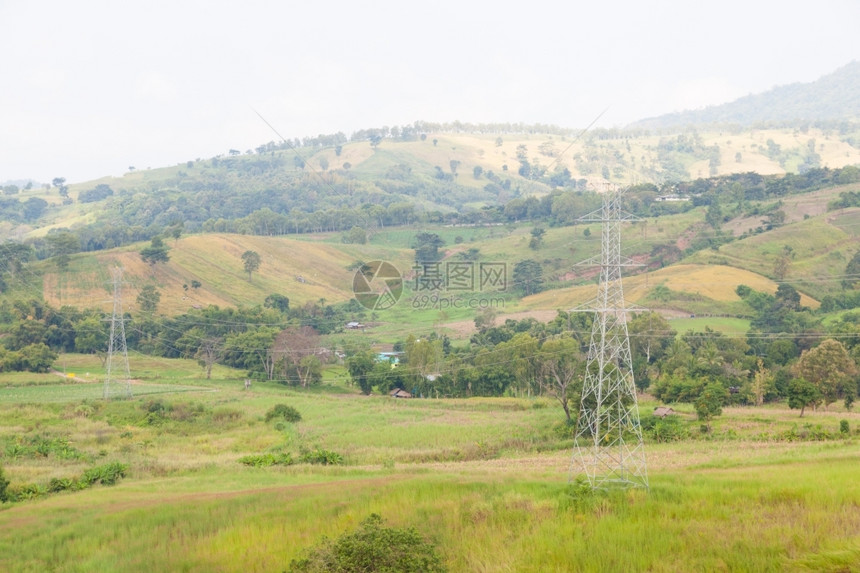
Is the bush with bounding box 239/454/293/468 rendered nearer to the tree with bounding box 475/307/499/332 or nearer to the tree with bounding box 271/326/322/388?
the tree with bounding box 271/326/322/388

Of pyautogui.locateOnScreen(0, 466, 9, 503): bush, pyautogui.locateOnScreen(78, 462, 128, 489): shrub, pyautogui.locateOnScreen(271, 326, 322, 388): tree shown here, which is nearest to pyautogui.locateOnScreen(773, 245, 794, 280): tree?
pyautogui.locateOnScreen(271, 326, 322, 388): tree

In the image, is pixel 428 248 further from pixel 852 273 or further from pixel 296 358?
pixel 852 273

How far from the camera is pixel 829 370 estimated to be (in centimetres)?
4519

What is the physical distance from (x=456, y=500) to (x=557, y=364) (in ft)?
111

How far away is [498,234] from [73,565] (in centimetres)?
12192

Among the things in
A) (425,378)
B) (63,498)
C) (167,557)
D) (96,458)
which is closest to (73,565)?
(167,557)

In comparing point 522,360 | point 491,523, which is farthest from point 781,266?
point 491,523

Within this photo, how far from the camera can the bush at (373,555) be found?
13.9 metres

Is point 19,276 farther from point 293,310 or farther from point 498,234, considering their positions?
point 498,234

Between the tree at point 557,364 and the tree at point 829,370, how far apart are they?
14322 mm

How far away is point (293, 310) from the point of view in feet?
291

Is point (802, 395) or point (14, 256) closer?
point (802, 395)

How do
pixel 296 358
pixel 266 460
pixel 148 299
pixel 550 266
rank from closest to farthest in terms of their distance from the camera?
1. pixel 266 460
2. pixel 296 358
3. pixel 148 299
4. pixel 550 266

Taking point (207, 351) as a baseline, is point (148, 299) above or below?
above
